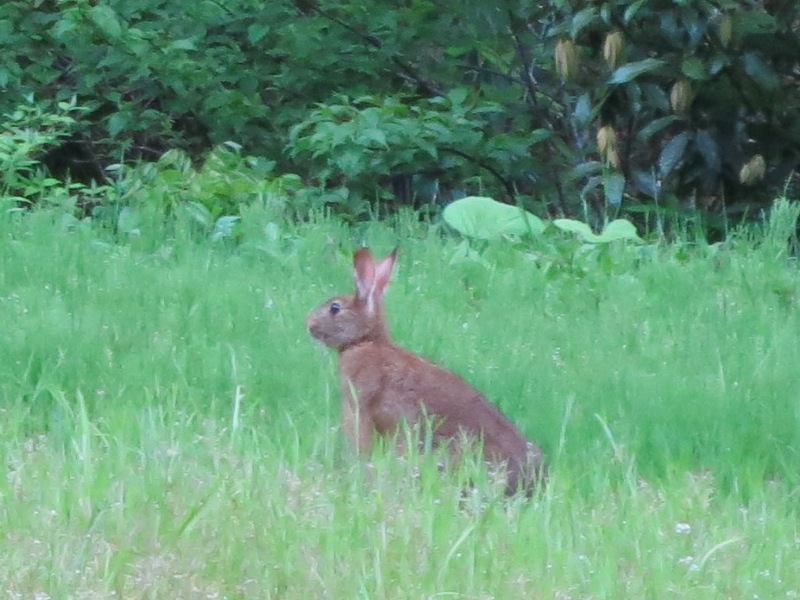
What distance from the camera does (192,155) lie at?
503 inches

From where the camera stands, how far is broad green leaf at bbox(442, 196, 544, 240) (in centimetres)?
911

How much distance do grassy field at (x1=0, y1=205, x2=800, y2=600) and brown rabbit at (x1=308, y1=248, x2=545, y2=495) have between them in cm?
13

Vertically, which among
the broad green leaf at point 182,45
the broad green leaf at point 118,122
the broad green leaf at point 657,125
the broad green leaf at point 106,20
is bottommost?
the broad green leaf at point 118,122

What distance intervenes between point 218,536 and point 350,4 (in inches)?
336

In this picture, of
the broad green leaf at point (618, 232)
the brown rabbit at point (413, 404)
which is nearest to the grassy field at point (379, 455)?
the brown rabbit at point (413, 404)

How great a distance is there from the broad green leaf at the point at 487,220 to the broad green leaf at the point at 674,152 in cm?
119

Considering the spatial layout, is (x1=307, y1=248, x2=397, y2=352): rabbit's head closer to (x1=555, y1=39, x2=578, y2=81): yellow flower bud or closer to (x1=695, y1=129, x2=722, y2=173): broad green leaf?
(x1=555, y1=39, x2=578, y2=81): yellow flower bud

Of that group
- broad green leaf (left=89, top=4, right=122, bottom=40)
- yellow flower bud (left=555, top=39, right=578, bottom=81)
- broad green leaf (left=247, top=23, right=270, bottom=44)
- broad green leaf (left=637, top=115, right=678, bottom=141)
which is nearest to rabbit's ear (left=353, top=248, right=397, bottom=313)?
yellow flower bud (left=555, top=39, right=578, bottom=81)

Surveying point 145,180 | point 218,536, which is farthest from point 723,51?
point 218,536

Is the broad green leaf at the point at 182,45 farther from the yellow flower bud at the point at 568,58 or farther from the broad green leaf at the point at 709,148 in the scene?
the broad green leaf at the point at 709,148

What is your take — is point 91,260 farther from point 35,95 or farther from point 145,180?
point 35,95

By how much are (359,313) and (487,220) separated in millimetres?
3318

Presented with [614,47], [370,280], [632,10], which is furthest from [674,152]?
[370,280]

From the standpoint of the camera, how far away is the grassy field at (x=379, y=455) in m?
4.12
